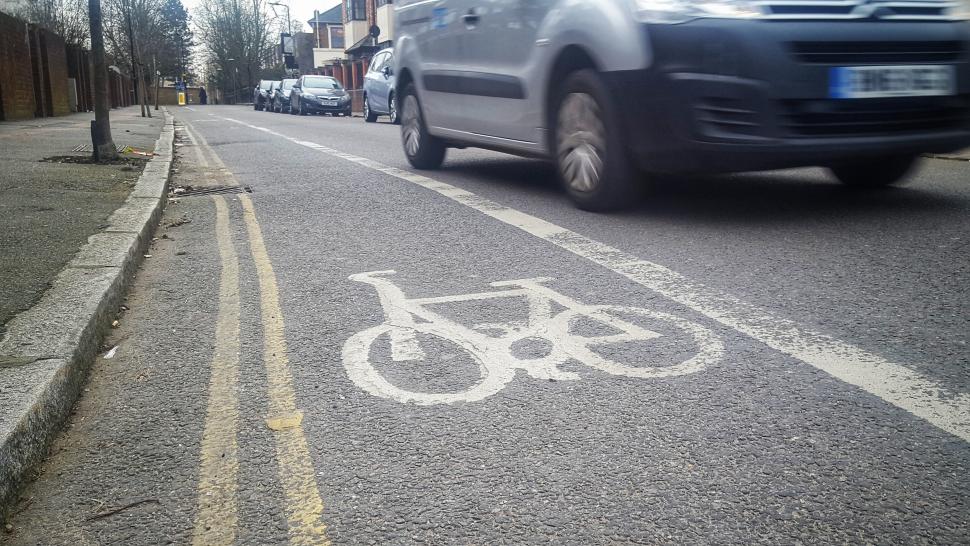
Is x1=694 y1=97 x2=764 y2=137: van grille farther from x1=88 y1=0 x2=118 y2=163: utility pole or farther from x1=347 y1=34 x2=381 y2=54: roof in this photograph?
x1=347 y1=34 x2=381 y2=54: roof

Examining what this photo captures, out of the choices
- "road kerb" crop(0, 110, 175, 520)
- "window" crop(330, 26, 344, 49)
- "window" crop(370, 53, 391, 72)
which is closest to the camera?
"road kerb" crop(0, 110, 175, 520)

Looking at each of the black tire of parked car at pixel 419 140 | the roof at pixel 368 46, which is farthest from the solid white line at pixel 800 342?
the roof at pixel 368 46

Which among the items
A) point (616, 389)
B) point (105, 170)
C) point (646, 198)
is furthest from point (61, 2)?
point (616, 389)

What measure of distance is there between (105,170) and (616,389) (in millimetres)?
8083

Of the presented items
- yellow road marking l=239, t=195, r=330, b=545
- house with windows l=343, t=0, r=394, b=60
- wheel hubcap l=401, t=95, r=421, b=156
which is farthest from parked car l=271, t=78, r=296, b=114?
yellow road marking l=239, t=195, r=330, b=545

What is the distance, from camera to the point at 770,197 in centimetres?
625

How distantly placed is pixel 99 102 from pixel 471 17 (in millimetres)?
5697

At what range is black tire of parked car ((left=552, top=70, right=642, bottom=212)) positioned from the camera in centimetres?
553

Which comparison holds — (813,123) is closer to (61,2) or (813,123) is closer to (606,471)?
(606,471)

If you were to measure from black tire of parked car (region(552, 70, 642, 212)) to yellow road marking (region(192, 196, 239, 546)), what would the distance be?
2.65 metres

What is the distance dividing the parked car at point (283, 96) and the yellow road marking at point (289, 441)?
36.4 meters

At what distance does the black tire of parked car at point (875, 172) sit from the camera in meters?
6.23

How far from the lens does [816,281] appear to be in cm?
395

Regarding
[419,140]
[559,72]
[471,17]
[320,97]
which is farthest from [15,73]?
[559,72]
